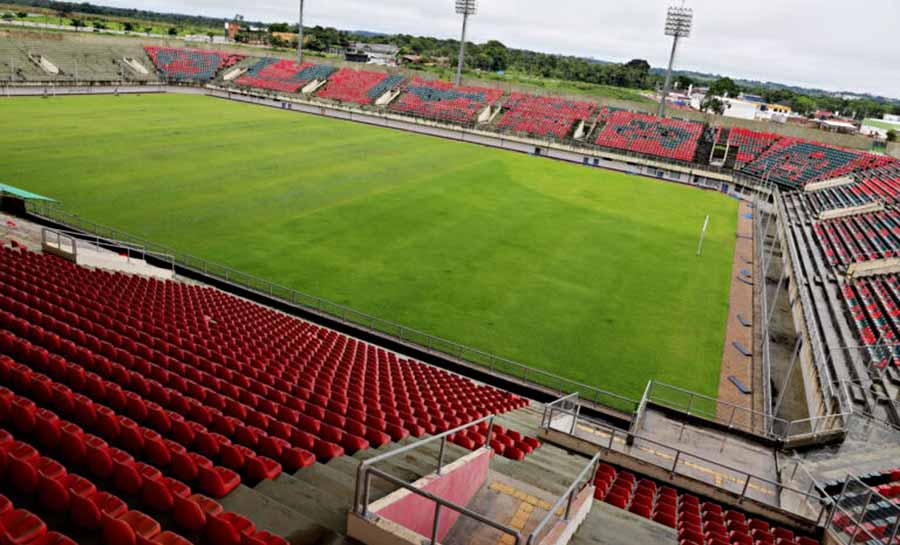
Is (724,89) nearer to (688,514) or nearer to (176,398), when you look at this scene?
(688,514)

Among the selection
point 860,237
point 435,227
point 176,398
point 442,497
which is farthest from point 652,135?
point 442,497

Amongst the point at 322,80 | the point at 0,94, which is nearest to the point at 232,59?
the point at 322,80

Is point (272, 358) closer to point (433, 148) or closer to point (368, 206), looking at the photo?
point (368, 206)

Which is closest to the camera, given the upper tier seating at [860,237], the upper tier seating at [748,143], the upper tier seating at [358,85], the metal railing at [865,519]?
the metal railing at [865,519]

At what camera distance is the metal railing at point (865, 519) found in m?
9.16

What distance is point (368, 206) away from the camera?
113ft

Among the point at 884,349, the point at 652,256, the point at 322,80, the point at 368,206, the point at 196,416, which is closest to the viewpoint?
the point at 196,416

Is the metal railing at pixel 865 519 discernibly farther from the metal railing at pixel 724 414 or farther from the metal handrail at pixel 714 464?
the metal railing at pixel 724 414

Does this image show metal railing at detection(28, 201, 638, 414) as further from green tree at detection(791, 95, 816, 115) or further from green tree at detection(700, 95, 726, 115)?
green tree at detection(791, 95, 816, 115)

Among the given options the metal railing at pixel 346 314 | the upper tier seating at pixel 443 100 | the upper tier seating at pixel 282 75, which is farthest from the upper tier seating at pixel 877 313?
the upper tier seating at pixel 282 75

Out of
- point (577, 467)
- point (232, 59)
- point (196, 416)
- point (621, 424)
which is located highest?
point (232, 59)

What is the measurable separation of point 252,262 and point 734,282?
2198 cm

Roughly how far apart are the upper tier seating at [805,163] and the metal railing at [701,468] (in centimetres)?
4684

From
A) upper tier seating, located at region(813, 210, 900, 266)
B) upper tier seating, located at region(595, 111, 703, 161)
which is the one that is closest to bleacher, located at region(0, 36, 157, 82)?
upper tier seating, located at region(595, 111, 703, 161)
